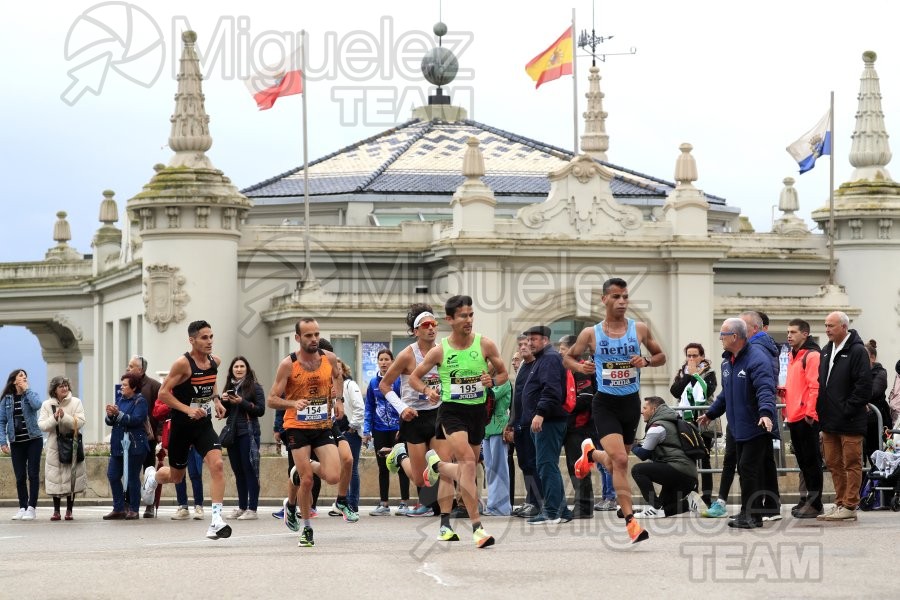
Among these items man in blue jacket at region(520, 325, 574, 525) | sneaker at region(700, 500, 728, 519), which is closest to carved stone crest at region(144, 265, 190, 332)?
Result: man in blue jacket at region(520, 325, 574, 525)

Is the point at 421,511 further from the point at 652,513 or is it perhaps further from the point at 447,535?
the point at 447,535

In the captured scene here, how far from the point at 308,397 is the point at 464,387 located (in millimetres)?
1450

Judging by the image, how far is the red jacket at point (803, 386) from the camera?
18.3 metres

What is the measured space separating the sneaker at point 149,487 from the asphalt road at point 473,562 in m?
2.04

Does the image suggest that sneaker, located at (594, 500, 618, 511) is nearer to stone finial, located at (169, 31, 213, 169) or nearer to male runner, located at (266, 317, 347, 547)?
male runner, located at (266, 317, 347, 547)

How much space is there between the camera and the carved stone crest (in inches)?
1895

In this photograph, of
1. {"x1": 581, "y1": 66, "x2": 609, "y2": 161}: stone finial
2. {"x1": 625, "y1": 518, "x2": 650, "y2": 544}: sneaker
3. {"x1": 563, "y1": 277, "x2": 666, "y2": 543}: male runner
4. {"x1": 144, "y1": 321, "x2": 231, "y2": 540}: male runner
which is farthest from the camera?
{"x1": 581, "y1": 66, "x2": 609, "y2": 161}: stone finial

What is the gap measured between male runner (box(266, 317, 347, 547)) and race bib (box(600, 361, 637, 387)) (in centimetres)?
239

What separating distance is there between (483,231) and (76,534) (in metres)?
30.1

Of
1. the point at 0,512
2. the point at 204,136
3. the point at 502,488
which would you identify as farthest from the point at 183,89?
→ the point at 502,488

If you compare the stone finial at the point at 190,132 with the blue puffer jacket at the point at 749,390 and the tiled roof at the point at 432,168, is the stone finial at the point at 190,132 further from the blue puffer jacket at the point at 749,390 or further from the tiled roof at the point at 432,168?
the blue puffer jacket at the point at 749,390

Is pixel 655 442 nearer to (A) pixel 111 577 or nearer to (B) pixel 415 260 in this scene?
(A) pixel 111 577

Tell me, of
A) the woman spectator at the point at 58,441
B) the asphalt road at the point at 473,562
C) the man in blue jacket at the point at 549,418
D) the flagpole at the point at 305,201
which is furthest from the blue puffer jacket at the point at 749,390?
the flagpole at the point at 305,201

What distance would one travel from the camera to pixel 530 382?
1875 cm
